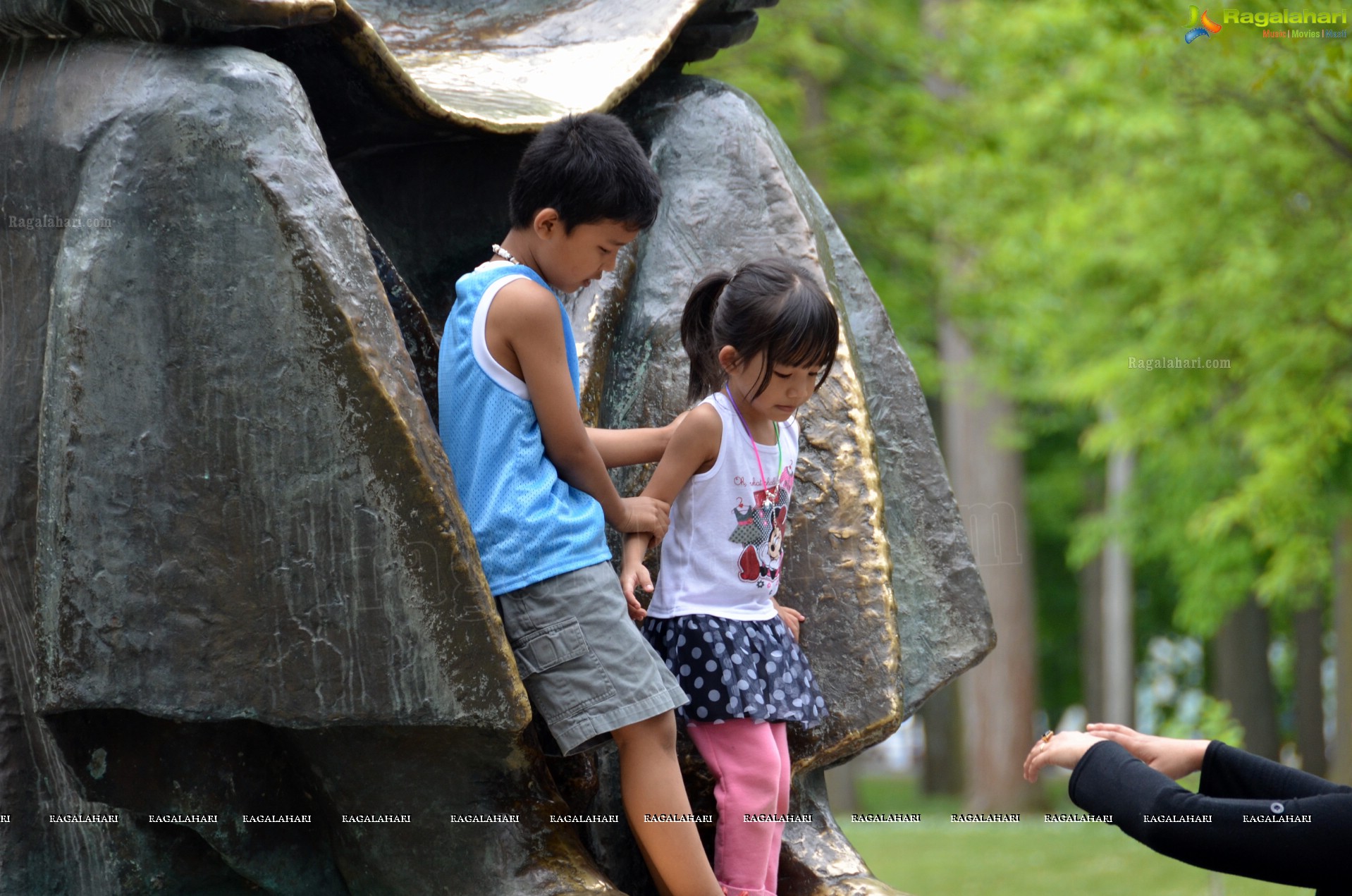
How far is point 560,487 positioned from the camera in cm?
265

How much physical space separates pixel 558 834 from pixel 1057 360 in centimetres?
876

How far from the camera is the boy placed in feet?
8.45

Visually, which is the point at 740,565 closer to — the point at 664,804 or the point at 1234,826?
the point at 664,804

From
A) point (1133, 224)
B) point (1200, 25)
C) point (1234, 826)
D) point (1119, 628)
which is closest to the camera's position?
point (1234, 826)

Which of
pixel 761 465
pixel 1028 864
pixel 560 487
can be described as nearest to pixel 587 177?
pixel 560 487

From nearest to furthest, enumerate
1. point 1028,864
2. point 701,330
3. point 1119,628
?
point 701,330 → point 1028,864 → point 1119,628

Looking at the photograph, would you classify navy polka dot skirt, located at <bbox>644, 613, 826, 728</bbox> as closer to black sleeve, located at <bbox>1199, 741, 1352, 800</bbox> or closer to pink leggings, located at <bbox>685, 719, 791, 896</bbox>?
pink leggings, located at <bbox>685, 719, 791, 896</bbox>

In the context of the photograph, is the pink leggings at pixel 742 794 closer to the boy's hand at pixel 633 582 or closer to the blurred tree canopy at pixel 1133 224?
the boy's hand at pixel 633 582

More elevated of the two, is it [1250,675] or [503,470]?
[503,470]

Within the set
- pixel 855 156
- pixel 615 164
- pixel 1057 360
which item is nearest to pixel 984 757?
pixel 1057 360

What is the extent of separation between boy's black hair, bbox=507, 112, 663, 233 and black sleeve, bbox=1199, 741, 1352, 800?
1326 mm

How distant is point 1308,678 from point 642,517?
12396mm

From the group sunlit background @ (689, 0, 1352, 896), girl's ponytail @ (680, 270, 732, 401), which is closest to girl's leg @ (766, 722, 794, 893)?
girl's ponytail @ (680, 270, 732, 401)

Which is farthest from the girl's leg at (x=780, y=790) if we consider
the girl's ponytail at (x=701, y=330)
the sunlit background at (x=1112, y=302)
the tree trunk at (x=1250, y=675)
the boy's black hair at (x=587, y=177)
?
the tree trunk at (x=1250, y=675)
